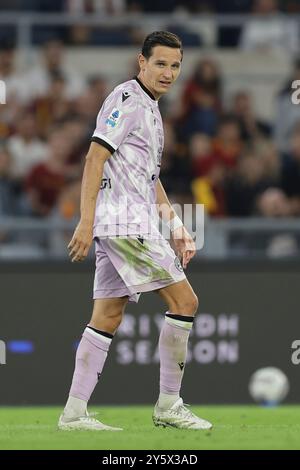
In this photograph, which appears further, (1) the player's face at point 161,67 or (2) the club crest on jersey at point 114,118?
(1) the player's face at point 161,67

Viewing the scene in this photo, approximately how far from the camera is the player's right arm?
7355 mm

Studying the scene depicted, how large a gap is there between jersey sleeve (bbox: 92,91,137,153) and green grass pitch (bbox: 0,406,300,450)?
156 centimetres

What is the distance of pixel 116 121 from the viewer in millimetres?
7578

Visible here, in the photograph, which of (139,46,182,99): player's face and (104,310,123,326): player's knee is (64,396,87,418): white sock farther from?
(139,46,182,99): player's face

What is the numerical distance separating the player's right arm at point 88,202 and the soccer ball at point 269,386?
3819 millimetres

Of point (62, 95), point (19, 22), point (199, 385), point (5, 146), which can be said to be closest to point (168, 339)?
point (199, 385)

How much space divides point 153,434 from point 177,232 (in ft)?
3.89

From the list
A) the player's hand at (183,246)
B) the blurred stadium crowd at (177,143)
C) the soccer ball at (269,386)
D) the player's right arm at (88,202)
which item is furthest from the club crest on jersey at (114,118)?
the blurred stadium crowd at (177,143)

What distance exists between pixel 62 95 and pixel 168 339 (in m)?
7.07

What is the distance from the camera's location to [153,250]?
7.70 meters

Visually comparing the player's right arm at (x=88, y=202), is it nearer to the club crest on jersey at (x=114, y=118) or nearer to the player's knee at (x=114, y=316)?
the club crest on jersey at (x=114, y=118)

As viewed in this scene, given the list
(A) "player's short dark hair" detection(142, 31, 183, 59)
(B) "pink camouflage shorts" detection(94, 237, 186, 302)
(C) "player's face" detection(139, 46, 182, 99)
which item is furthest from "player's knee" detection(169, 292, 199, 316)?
(A) "player's short dark hair" detection(142, 31, 183, 59)

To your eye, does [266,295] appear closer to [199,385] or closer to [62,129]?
[199,385]

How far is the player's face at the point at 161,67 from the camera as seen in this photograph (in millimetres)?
7676
